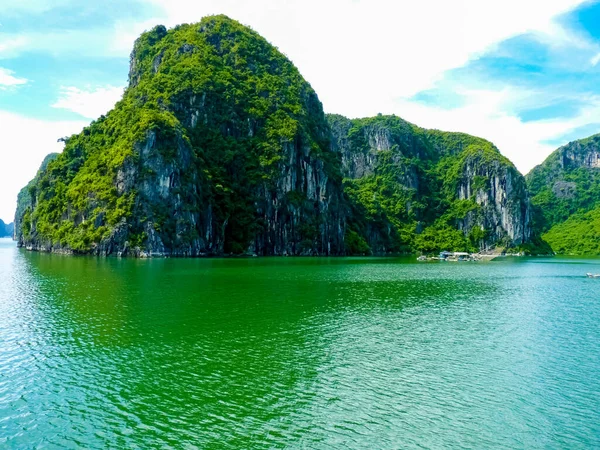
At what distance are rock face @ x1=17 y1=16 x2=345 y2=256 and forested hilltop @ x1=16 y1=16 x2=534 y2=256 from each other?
1.22ft

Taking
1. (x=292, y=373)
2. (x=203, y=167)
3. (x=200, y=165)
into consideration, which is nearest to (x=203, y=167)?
(x=203, y=167)

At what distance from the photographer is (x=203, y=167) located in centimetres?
13775

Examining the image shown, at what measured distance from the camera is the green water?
16.3 m

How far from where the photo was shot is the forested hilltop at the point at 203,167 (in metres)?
118

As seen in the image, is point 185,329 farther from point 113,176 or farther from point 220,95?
point 220,95

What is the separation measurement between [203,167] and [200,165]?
1858 millimetres

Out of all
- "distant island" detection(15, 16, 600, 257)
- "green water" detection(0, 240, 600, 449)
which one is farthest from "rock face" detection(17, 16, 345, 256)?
"green water" detection(0, 240, 600, 449)

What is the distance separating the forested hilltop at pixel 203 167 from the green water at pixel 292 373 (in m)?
75.4

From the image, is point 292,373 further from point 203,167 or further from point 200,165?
point 203,167

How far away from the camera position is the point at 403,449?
15211mm

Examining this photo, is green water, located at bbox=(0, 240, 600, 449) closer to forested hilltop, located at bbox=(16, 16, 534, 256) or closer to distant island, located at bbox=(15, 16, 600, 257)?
forested hilltop, located at bbox=(16, 16, 534, 256)

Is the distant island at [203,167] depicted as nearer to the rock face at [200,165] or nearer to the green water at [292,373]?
the rock face at [200,165]

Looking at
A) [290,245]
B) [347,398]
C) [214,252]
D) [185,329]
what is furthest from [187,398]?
[290,245]

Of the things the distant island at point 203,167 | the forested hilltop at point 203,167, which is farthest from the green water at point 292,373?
the distant island at point 203,167
